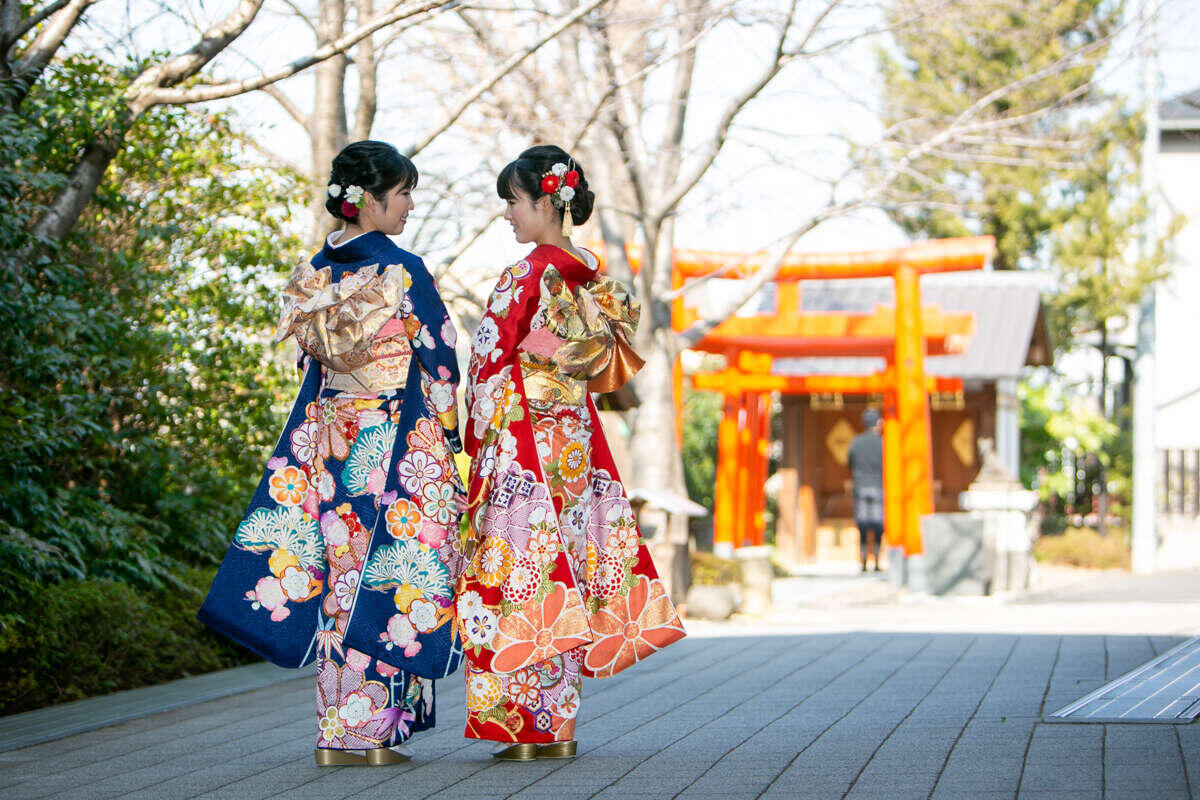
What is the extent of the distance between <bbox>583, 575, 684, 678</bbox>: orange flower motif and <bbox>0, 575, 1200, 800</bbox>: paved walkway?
0.29m

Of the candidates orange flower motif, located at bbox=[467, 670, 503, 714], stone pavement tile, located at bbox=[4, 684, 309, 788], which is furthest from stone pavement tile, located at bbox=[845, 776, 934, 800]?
stone pavement tile, located at bbox=[4, 684, 309, 788]

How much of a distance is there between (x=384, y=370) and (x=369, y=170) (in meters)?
0.66

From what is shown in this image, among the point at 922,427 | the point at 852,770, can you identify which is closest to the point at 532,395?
the point at 852,770

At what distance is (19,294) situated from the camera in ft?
20.2

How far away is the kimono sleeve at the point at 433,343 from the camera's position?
471 centimetres

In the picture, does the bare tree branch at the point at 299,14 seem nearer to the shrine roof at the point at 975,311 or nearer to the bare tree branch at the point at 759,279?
the bare tree branch at the point at 759,279

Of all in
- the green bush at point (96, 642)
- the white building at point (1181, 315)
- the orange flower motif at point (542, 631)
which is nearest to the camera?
the orange flower motif at point (542, 631)

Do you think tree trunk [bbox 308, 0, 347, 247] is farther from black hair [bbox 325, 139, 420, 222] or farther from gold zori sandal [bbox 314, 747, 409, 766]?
gold zori sandal [bbox 314, 747, 409, 766]

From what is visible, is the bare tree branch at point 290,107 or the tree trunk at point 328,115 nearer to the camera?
the tree trunk at point 328,115

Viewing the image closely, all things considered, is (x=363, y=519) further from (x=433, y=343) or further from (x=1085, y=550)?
(x=1085, y=550)

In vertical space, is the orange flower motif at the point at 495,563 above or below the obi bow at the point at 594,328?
below

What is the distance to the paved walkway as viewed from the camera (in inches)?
159

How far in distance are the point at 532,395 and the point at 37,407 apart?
2732mm

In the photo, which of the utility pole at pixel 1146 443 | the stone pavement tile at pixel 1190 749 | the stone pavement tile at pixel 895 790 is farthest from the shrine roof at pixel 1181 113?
the stone pavement tile at pixel 895 790
